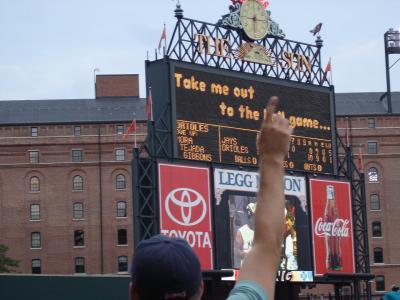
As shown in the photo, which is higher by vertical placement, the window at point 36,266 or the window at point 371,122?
the window at point 371,122

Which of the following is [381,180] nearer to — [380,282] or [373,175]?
[373,175]

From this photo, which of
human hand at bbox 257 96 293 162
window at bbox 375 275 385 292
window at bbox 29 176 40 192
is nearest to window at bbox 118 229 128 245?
window at bbox 29 176 40 192

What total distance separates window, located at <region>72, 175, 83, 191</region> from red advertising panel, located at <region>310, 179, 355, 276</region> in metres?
46.9

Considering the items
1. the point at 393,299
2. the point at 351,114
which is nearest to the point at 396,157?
the point at 351,114

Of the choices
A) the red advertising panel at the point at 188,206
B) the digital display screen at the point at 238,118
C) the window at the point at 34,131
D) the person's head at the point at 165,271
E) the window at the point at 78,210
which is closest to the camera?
the person's head at the point at 165,271

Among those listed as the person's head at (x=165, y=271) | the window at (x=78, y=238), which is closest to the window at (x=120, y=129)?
the window at (x=78, y=238)

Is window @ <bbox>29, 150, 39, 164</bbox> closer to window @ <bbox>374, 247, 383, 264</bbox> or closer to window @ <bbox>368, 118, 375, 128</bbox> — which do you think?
window @ <bbox>368, 118, 375, 128</bbox>

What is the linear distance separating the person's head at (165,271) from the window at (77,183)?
242 feet

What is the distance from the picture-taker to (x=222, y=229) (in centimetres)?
2706

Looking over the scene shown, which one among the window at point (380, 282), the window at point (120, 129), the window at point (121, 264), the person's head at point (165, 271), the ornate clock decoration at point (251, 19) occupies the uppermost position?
the window at point (120, 129)

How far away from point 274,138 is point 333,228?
27.6m

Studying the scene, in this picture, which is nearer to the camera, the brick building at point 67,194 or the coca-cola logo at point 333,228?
the coca-cola logo at point 333,228

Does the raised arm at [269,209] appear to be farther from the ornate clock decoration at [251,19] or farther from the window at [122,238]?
the window at [122,238]

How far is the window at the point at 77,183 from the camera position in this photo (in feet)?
250
